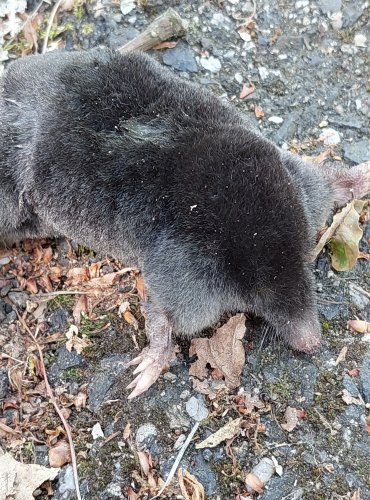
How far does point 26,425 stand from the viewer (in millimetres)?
2387

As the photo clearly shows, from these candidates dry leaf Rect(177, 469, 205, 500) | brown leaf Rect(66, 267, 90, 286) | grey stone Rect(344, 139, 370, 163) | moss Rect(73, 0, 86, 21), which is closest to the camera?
dry leaf Rect(177, 469, 205, 500)

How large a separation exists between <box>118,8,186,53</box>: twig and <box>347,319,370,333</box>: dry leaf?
1.60 m

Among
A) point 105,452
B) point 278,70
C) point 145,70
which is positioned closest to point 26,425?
point 105,452

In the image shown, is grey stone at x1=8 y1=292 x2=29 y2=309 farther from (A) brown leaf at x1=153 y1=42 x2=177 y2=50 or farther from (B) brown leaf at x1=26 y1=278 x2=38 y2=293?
(A) brown leaf at x1=153 y1=42 x2=177 y2=50

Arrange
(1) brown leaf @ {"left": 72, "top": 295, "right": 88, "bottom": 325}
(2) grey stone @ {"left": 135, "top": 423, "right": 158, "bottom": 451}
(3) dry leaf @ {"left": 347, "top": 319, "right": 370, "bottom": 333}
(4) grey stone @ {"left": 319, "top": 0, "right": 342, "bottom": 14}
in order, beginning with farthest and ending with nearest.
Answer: (4) grey stone @ {"left": 319, "top": 0, "right": 342, "bottom": 14}
(1) brown leaf @ {"left": 72, "top": 295, "right": 88, "bottom": 325}
(3) dry leaf @ {"left": 347, "top": 319, "right": 370, "bottom": 333}
(2) grey stone @ {"left": 135, "top": 423, "right": 158, "bottom": 451}

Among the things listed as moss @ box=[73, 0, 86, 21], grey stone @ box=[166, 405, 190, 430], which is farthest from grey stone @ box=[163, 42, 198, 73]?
grey stone @ box=[166, 405, 190, 430]

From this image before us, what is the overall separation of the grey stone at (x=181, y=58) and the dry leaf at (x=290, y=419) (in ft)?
5.46

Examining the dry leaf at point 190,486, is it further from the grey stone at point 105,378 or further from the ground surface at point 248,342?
the grey stone at point 105,378

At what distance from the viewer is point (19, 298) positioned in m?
2.72

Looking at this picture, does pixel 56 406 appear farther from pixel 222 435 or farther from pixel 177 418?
pixel 222 435

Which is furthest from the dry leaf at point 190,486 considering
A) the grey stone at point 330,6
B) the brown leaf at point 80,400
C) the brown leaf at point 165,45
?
the grey stone at point 330,6

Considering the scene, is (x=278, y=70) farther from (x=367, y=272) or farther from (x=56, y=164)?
(x=56, y=164)

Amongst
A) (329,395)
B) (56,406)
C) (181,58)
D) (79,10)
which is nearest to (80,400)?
(56,406)

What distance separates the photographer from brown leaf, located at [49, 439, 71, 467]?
2.29 m
